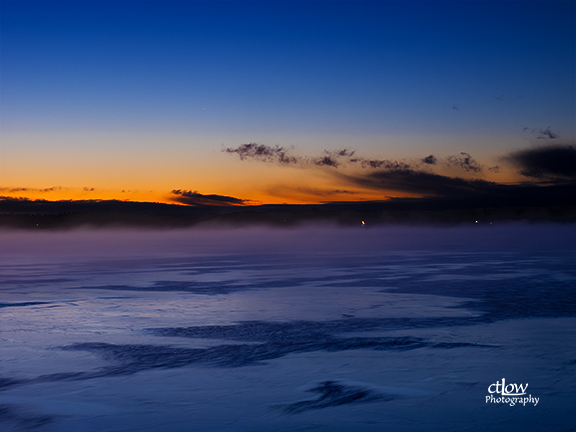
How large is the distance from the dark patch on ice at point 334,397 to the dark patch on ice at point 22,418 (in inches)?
88.4

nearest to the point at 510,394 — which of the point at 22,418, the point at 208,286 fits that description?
the point at 22,418

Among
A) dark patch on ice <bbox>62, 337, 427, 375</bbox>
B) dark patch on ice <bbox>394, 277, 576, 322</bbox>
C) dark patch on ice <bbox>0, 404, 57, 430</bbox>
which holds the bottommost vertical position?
dark patch on ice <bbox>0, 404, 57, 430</bbox>

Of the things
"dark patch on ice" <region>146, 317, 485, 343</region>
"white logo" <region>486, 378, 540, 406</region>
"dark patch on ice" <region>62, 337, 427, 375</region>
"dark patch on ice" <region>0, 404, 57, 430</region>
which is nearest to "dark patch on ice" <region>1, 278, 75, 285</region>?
"dark patch on ice" <region>146, 317, 485, 343</region>

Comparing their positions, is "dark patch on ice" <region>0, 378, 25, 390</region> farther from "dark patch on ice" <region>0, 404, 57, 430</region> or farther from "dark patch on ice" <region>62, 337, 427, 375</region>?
"dark patch on ice" <region>62, 337, 427, 375</region>

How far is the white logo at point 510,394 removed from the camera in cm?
664

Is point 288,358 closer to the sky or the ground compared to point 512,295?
closer to the ground

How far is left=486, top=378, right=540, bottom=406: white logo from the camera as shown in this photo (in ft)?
21.8

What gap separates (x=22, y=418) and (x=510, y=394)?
493cm

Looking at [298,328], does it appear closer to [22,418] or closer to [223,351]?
[223,351]

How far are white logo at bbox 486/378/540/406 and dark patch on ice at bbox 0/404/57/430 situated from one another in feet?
14.4

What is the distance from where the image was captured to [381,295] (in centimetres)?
1521

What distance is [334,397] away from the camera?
22.2ft

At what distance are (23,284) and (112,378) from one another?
12364 millimetres

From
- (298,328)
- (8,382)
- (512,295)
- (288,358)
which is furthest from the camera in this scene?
(512,295)
